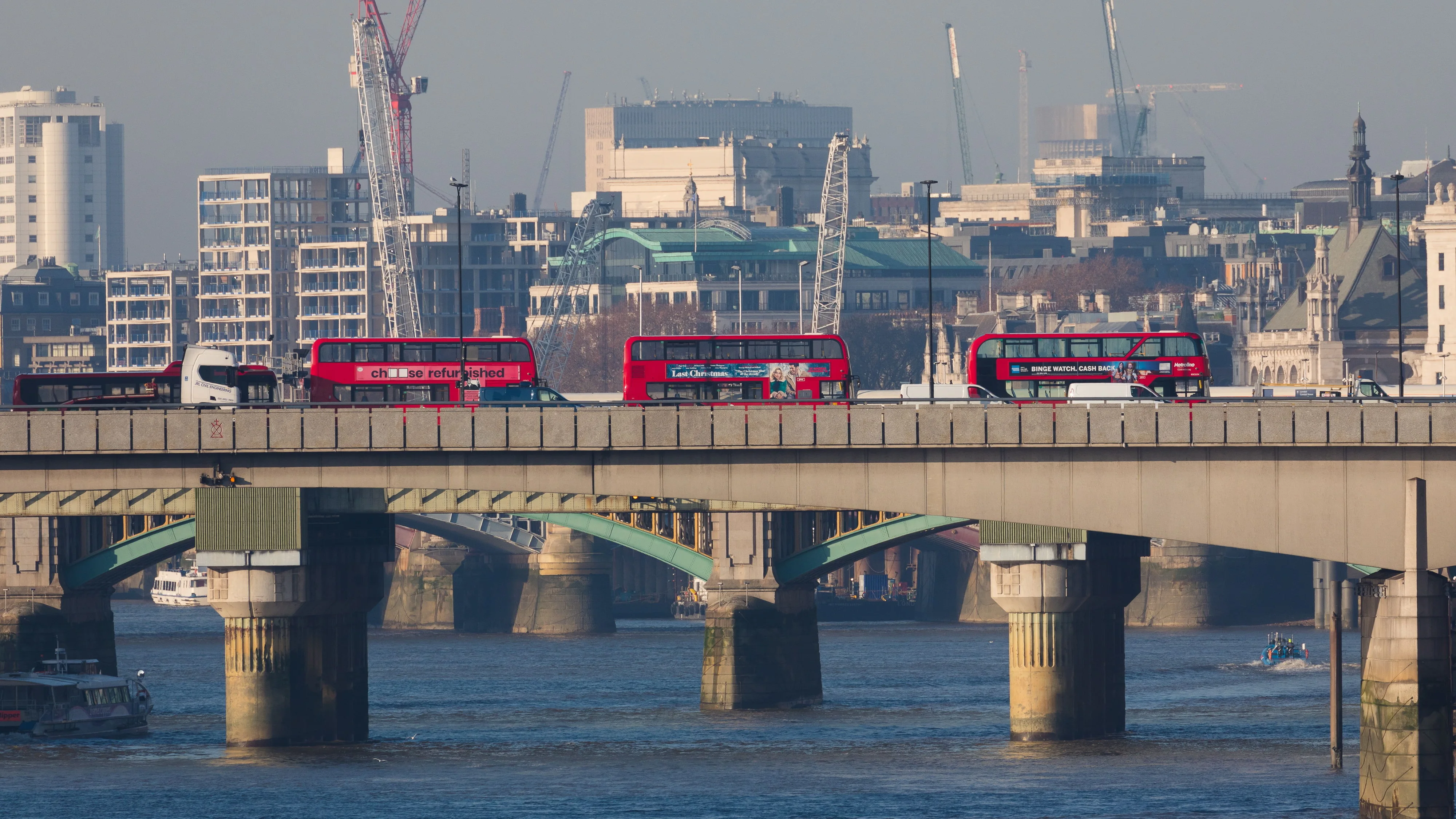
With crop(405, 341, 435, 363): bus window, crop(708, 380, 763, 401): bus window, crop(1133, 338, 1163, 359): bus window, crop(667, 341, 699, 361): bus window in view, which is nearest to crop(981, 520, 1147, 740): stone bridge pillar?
crop(1133, 338, 1163, 359): bus window

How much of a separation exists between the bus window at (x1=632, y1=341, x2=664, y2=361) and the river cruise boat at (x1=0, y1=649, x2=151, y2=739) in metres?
25.4

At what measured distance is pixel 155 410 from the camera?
95.2m

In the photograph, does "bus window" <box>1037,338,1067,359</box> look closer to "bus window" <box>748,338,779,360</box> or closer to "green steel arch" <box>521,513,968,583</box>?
"green steel arch" <box>521,513,968,583</box>

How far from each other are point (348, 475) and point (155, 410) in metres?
6.74

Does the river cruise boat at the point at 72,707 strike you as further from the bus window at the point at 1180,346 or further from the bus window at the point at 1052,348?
the bus window at the point at 1180,346

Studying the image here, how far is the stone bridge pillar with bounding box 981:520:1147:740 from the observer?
10200 centimetres

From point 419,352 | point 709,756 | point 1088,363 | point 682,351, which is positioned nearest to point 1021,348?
point 1088,363

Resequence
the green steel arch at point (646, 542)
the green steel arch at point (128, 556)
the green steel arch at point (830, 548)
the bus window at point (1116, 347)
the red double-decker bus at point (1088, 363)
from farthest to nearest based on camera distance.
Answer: the green steel arch at point (646, 542) < the green steel arch at point (128, 556) < the green steel arch at point (830, 548) < the bus window at point (1116, 347) < the red double-decker bus at point (1088, 363)

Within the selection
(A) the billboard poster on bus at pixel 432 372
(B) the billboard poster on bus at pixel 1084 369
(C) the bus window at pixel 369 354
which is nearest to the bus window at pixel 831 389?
(B) the billboard poster on bus at pixel 1084 369

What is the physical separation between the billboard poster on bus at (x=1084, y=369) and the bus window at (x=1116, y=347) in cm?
79

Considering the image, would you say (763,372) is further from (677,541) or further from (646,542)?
(646,542)

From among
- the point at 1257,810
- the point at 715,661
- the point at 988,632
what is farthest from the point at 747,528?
the point at 988,632

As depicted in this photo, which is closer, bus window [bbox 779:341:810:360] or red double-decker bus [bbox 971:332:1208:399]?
red double-decker bus [bbox 971:332:1208:399]

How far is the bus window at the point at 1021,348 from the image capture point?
373 feet
